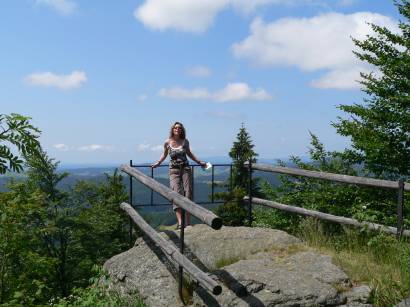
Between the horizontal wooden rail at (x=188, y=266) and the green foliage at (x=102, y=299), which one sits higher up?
the horizontal wooden rail at (x=188, y=266)

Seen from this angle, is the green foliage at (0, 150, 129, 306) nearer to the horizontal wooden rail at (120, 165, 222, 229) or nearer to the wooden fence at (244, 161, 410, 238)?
the wooden fence at (244, 161, 410, 238)

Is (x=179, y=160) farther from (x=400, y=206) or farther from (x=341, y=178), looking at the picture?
(x=400, y=206)

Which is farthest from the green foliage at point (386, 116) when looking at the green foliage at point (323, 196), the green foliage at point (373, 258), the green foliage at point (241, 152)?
the green foliage at point (241, 152)

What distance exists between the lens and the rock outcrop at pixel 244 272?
5344 millimetres

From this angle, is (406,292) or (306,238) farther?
(306,238)

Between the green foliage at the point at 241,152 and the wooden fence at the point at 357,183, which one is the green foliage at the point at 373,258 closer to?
the wooden fence at the point at 357,183

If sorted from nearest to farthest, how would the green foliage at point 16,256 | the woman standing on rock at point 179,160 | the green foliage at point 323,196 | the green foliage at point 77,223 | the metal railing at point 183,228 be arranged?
the metal railing at point 183,228
the green foliage at point 16,256
the woman standing on rock at point 179,160
the green foliage at point 323,196
the green foliage at point 77,223

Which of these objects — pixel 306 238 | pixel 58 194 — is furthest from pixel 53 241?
pixel 306 238

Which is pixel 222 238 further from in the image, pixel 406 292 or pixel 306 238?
pixel 406 292

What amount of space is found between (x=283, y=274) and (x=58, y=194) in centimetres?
3333

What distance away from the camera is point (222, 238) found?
24.7 feet

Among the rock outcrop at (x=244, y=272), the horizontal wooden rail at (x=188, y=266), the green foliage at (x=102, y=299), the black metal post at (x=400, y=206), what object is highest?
the black metal post at (x=400, y=206)

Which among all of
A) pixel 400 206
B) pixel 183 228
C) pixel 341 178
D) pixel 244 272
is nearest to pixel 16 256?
pixel 183 228

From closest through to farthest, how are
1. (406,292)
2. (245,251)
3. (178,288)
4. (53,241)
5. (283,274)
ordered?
(406,292)
(283,274)
(178,288)
(245,251)
(53,241)
